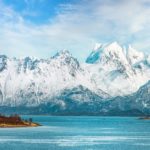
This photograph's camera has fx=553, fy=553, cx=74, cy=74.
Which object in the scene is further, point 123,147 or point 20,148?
point 123,147

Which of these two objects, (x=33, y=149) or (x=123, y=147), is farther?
(x=123, y=147)

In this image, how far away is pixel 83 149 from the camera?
188000 millimetres

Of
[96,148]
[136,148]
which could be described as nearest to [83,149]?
[96,148]

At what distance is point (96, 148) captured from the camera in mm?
193375

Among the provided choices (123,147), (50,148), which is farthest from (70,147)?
(123,147)

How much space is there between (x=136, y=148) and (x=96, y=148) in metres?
14.3

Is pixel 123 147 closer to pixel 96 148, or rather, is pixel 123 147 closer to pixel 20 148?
pixel 96 148

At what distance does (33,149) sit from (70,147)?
15.2 metres

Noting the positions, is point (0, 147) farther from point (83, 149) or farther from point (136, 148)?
point (136, 148)

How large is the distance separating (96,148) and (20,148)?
26.6 metres

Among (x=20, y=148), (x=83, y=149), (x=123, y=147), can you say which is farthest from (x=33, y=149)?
(x=123, y=147)

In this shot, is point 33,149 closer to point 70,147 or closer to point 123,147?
point 70,147

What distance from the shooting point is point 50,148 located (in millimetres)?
191375

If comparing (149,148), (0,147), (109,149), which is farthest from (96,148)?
(0,147)
